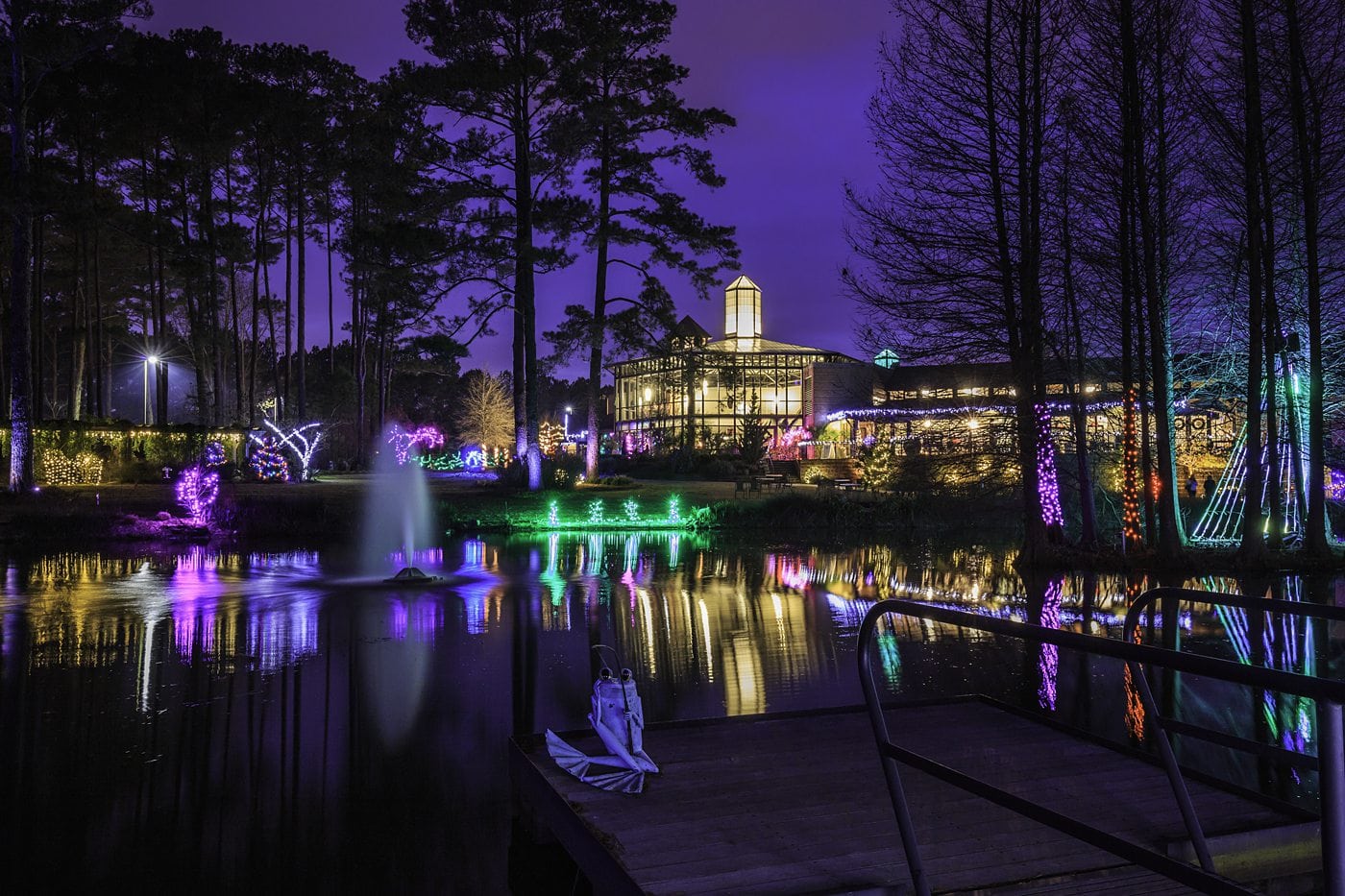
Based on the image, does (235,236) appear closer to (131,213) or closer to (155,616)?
(131,213)

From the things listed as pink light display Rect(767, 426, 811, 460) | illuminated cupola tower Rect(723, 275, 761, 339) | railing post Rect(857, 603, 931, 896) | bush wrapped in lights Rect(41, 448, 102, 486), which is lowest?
railing post Rect(857, 603, 931, 896)

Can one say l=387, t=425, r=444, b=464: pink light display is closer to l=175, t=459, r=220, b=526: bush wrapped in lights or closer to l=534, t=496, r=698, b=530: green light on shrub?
l=534, t=496, r=698, b=530: green light on shrub

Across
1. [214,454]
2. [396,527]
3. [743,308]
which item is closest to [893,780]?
[396,527]

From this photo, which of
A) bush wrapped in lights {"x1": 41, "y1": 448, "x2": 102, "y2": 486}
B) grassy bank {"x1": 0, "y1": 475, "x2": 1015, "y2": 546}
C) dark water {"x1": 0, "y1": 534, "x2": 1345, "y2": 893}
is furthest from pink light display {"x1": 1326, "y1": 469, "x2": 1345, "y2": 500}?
bush wrapped in lights {"x1": 41, "y1": 448, "x2": 102, "y2": 486}

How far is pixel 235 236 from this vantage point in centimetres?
3666

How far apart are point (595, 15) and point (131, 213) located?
16355 millimetres

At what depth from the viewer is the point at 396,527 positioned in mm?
25609

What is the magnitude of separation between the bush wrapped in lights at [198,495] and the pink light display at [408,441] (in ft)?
71.1

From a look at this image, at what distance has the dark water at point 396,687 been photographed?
17.5 feet

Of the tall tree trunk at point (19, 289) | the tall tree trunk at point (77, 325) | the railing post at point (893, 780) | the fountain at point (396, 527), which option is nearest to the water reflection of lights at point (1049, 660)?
the railing post at point (893, 780)

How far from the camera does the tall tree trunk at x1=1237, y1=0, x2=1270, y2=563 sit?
17094 mm

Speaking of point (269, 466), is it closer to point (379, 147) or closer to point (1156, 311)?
point (379, 147)

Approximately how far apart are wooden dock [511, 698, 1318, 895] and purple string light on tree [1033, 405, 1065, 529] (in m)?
12.1

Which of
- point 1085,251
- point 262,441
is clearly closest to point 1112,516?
point 1085,251
